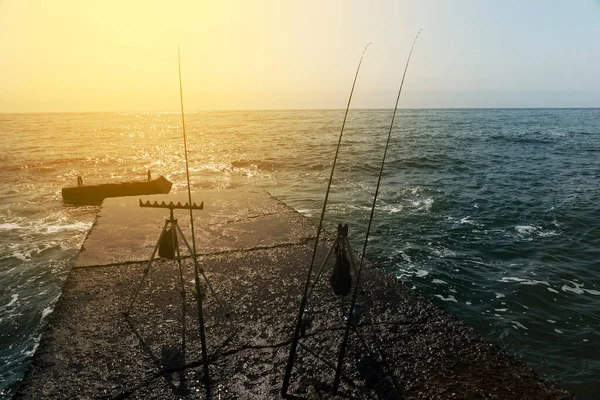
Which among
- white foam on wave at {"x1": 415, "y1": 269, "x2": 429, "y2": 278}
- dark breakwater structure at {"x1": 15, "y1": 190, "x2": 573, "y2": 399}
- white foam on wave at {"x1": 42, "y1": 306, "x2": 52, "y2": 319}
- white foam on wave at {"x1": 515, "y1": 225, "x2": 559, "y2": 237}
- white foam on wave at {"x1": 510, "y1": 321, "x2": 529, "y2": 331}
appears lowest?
white foam on wave at {"x1": 510, "y1": 321, "x2": 529, "y2": 331}

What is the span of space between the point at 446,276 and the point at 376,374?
6.55 m

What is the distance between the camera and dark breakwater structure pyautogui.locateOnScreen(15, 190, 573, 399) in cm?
366

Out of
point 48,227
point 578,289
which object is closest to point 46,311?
point 48,227

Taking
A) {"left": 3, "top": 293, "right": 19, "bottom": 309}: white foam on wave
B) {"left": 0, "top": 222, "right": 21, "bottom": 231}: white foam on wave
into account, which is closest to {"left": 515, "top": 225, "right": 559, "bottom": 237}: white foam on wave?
{"left": 3, "top": 293, "right": 19, "bottom": 309}: white foam on wave

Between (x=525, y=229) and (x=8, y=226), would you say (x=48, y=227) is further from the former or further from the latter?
(x=525, y=229)

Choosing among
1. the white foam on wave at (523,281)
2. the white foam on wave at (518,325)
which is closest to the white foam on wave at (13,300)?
the white foam on wave at (518,325)

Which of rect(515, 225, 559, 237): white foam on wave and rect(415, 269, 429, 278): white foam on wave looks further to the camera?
rect(515, 225, 559, 237): white foam on wave

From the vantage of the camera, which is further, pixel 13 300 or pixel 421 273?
pixel 421 273

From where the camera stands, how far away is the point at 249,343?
14.2 ft

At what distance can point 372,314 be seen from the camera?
491 cm

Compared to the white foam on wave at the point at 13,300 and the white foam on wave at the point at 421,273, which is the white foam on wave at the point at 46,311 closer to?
the white foam on wave at the point at 13,300

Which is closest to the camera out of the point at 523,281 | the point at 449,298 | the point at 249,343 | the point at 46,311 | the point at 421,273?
the point at 249,343

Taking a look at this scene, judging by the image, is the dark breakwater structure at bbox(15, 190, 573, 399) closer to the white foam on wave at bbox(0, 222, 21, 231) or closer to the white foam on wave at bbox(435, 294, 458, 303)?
the white foam on wave at bbox(435, 294, 458, 303)

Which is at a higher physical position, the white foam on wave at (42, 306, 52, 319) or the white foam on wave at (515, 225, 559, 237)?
the white foam on wave at (515, 225, 559, 237)
